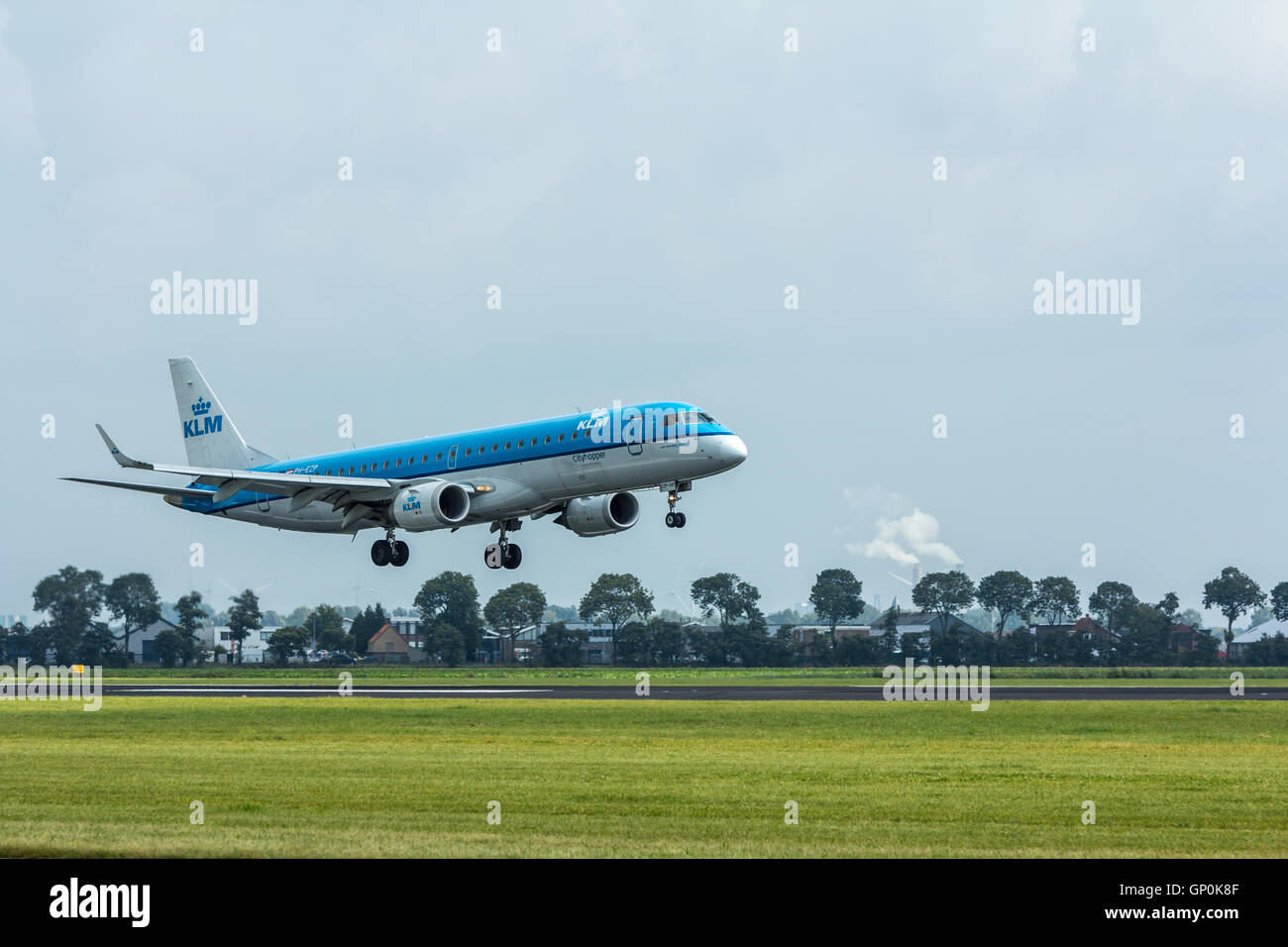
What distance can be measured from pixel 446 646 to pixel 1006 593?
71.3 metres

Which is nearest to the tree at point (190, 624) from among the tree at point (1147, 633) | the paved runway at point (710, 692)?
the paved runway at point (710, 692)

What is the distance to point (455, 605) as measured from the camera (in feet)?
578

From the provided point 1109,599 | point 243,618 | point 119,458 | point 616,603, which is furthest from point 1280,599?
point 119,458

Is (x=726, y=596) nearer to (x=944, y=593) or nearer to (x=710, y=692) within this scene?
(x=944, y=593)

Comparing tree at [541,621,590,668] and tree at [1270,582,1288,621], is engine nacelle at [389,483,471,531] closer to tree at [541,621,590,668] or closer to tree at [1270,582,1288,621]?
tree at [541,621,590,668]

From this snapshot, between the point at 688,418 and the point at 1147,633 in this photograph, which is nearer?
the point at 688,418

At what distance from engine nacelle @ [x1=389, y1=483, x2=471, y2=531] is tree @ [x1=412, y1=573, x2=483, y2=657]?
94.6 meters

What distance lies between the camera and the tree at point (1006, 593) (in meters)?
191

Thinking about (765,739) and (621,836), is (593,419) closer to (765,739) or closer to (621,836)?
(765,739)

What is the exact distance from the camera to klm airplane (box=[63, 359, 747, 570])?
60.8 meters

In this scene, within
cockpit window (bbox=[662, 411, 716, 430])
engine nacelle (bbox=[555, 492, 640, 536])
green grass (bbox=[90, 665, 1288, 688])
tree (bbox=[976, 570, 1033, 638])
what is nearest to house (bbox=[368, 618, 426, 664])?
green grass (bbox=[90, 665, 1288, 688])

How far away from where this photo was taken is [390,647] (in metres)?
190
